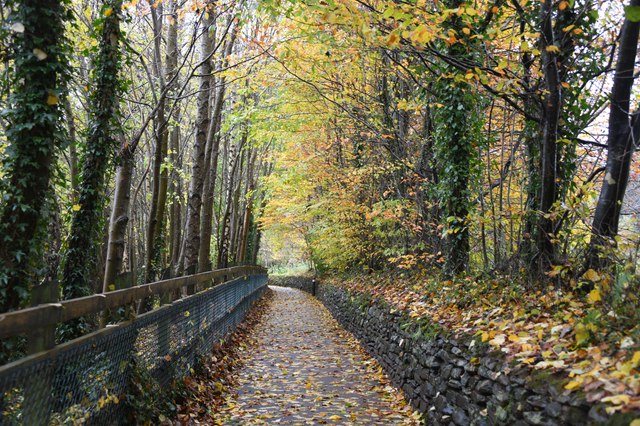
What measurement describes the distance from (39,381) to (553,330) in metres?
3.82

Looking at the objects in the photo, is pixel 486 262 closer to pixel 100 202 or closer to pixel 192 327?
pixel 192 327

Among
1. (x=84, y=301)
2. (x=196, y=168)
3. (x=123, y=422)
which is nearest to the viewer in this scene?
(x=84, y=301)

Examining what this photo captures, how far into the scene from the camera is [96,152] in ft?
22.5

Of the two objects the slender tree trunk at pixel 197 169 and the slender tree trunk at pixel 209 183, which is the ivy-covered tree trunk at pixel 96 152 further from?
the slender tree trunk at pixel 209 183

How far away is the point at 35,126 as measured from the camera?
4.43 m

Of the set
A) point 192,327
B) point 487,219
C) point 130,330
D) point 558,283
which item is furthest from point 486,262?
point 130,330

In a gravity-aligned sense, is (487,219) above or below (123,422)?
above

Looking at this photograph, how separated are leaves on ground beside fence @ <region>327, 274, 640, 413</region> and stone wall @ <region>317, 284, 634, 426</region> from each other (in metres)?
0.10

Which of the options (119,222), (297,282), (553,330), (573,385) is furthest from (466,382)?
(297,282)

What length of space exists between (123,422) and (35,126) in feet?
8.99

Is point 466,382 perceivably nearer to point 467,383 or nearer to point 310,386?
point 467,383

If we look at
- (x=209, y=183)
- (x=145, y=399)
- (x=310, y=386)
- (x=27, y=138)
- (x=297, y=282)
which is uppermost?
(x=209, y=183)

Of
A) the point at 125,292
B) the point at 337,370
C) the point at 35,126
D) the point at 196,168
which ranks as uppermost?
the point at 196,168

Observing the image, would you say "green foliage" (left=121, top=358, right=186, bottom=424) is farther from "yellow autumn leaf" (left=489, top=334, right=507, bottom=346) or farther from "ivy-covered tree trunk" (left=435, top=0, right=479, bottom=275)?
"ivy-covered tree trunk" (left=435, top=0, right=479, bottom=275)
